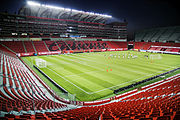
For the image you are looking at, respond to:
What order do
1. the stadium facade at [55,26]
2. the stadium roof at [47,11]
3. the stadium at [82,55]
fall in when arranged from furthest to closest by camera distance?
the stadium facade at [55,26] < the stadium roof at [47,11] < the stadium at [82,55]

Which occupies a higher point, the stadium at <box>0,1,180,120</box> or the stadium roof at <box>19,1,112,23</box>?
the stadium roof at <box>19,1,112,23</box>

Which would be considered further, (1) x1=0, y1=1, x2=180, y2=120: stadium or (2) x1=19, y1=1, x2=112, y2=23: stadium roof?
(2) x1=19, y1=1, x2=112, y2=23: stadium roof

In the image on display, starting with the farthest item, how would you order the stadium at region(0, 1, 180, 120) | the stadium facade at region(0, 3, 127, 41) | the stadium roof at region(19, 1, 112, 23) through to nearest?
the stadium facade at region(0, 3, 127, 41) < the stadium roof at region(19, 1, 112, 23) < the stadium at region(0, 1, 180, 120)

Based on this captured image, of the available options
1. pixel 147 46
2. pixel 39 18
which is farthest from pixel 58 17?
pixel 147 46

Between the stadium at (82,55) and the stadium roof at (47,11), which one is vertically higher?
the stadium roof at (47,11)

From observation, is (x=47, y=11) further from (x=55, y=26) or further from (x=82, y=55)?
(x=82, y=55)

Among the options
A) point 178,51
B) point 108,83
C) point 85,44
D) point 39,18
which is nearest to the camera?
point 108,83

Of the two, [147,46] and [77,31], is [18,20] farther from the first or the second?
[147,46]

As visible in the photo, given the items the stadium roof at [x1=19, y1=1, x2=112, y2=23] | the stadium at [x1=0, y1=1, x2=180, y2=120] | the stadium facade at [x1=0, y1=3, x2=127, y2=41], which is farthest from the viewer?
the stadium facade at [x1=0, y1=3, x2=127, y2=41]

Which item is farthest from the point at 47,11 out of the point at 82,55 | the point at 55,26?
the point at 82,55

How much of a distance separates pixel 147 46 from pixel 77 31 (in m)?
44.0

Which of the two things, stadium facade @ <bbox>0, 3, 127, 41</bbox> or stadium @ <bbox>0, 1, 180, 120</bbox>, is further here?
stadium facade @ <bbox>0, 3, 127, 41</bbox>

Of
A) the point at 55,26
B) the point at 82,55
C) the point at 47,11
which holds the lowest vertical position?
the point at 82,55

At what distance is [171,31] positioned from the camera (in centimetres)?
7356
